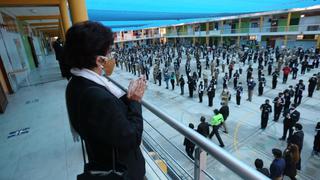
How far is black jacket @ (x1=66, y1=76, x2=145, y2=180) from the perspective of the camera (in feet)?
3.01

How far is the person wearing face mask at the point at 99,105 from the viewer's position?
924mm

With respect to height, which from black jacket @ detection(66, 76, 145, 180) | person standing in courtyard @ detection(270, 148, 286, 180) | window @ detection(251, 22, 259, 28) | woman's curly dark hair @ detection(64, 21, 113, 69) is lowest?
person standing in courtyard @ detection(270, 148, 286, 180)

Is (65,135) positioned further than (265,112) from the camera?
No

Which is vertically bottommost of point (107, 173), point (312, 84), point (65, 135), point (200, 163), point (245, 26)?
point (312, 84)

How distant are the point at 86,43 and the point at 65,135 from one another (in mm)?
3117

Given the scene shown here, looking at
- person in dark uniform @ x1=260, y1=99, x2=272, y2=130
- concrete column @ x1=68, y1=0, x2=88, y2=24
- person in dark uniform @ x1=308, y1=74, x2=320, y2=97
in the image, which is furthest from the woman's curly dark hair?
person in dark uniform @ x1=308, y1=74, x2=320, y2=97

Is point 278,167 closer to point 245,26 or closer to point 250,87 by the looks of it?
point 250,87

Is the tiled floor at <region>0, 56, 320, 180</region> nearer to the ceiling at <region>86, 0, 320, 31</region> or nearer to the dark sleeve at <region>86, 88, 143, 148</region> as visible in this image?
the dark sleeve at <region>86, 88, 143, 148</region>

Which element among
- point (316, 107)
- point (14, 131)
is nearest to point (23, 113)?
point (14, 131)

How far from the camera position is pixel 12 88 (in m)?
7.07

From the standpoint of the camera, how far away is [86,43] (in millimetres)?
1015

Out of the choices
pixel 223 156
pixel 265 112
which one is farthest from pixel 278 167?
pixel 223 156

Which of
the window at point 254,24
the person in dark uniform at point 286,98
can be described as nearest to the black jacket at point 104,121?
the person in dark uniform at point 286,98

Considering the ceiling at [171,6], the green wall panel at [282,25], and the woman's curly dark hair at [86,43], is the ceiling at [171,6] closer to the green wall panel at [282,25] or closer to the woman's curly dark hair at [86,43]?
the woman's curly dark hair at [86,43]
